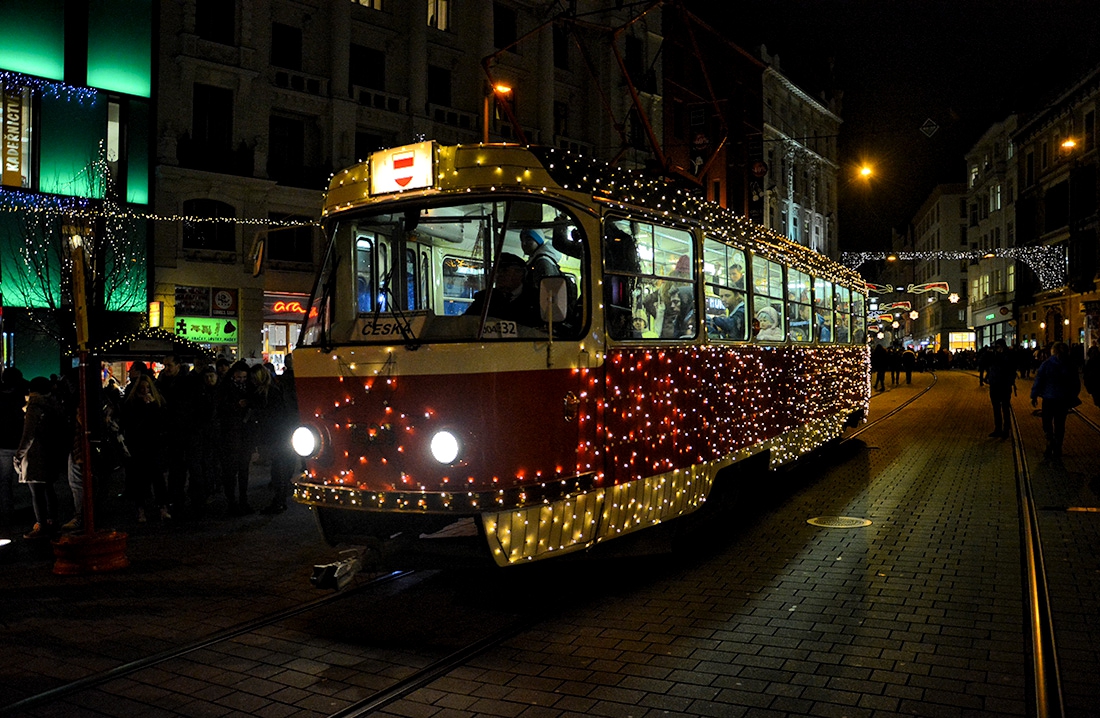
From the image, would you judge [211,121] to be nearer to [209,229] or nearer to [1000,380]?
[209,229]

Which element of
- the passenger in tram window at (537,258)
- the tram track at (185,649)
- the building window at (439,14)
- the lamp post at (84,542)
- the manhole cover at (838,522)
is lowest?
the tram track at (185,649)

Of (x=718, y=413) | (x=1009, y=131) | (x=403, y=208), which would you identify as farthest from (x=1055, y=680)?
(x=1009, y=131)

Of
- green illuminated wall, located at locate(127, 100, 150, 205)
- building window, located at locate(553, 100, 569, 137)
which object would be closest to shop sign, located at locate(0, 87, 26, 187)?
green illuminated wall, located at locate(127, 100, 150, 205)

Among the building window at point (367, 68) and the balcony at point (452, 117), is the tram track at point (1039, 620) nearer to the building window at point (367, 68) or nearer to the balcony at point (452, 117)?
the balcony at point (452, 117)

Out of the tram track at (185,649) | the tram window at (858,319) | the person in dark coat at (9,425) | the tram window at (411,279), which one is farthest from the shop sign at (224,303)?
the tram window at (411,279)

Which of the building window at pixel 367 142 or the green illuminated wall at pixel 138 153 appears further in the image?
the building window at pixel 367 142

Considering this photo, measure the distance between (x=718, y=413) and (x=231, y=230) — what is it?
2158cm

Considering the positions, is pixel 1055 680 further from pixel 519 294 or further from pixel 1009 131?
pixel 1009 131

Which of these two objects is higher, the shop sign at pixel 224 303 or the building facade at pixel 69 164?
the building facade at pixel 69 164

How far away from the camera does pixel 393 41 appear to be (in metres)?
29.5

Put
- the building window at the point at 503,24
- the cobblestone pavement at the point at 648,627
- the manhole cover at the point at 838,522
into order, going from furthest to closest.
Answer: the building window at the point at 503,24 → the manhole cover at the point at 838,522 → the cobblestone pavement at the point at 648,627

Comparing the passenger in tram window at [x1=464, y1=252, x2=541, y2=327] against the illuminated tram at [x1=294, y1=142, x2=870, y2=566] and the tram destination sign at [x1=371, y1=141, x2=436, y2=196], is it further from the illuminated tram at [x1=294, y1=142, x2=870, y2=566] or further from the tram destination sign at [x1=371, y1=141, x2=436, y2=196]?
the tram destination sign at [x1=371, y1=141, x2=436, y2=196]

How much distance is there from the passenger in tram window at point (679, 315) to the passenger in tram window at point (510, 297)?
1.60 m

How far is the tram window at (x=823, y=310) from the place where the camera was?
495 inches
